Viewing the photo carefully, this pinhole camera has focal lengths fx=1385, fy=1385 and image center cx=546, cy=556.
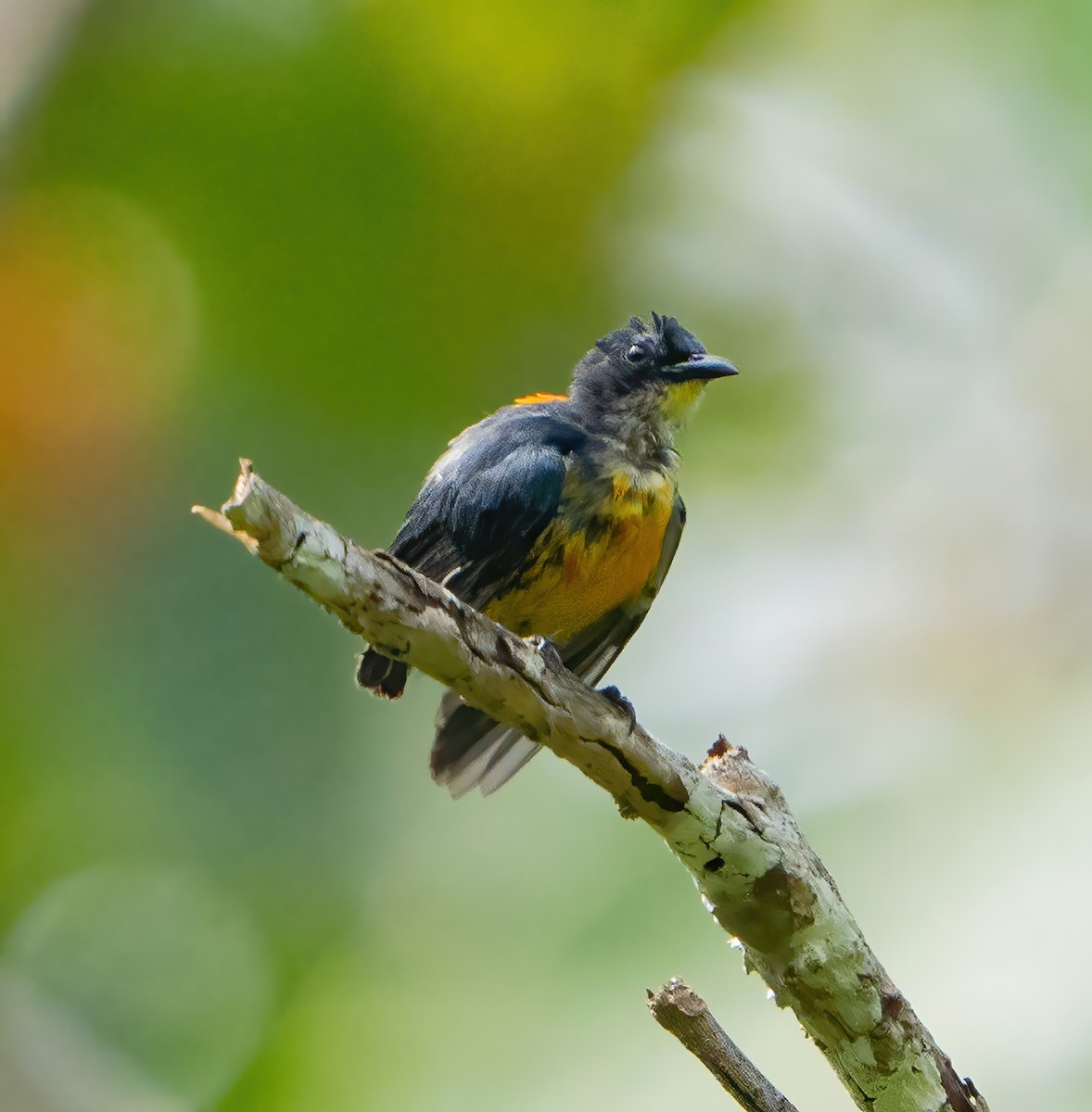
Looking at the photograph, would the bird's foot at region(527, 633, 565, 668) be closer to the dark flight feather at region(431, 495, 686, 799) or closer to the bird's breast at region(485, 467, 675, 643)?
the bird's breast at region(485, 467, 675, 643)

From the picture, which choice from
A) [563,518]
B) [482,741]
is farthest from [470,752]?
[563,518]

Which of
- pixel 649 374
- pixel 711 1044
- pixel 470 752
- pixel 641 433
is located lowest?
pixel 711 1044

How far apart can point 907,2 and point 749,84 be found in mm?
949

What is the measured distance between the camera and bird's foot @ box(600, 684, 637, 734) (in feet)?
11.5

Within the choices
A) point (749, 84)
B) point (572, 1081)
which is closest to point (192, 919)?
point (572, 1081)

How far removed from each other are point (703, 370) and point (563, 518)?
3.28ft

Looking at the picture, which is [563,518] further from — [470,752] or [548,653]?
[470,752]

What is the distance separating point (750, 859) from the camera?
10.9 feet

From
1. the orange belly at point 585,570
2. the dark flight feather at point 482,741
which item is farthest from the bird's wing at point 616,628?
the orange belly at point 585,570

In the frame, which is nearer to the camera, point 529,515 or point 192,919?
point 529,515

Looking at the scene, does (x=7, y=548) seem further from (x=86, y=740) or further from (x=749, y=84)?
(x=749, y=84)

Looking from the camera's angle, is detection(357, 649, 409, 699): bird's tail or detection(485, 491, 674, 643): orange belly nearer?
detection(357, 649, 409, 699): bird's tail

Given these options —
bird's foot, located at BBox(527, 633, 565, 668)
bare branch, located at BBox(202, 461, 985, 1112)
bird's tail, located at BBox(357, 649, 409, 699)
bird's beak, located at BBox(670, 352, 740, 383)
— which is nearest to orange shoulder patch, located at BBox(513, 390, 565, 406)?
bird's beak, located at BBox(670, 352, 740, 383)

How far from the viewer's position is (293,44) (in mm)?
5449
